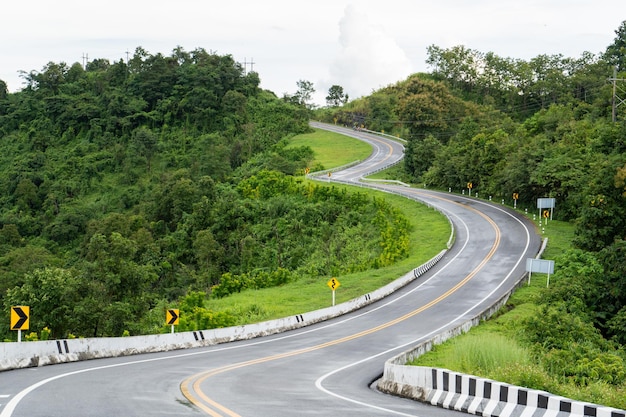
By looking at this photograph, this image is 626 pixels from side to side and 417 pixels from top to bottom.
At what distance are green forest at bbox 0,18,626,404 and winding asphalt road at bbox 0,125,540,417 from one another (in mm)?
5583

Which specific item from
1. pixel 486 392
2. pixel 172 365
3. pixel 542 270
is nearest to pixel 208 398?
pixel 486 392

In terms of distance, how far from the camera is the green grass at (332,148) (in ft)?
314

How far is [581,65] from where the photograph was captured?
4451 inches

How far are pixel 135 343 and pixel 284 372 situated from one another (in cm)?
608

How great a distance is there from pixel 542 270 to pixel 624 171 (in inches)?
268

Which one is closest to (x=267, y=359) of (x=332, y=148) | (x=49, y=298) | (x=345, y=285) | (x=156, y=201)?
(x=49, y=298)

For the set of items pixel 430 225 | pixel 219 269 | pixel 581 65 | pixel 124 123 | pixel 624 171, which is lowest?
pixel 219 269

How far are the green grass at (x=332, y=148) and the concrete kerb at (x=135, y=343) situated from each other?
57.5 metres

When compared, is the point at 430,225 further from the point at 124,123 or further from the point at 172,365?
the point at 124,123

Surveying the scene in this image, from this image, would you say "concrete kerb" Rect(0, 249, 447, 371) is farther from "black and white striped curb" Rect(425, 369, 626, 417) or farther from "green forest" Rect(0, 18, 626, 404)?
"black and white striped curb" Rect(425, 369, 626, 417)

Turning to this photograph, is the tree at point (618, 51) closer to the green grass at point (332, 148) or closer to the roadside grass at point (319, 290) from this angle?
the green grass at point (332, 148)

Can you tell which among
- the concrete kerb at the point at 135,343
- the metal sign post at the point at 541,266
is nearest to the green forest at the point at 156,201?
the concrete kerb at the point at 135,343

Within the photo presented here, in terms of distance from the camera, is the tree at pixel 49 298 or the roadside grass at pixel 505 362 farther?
the tree at pixel 49 298

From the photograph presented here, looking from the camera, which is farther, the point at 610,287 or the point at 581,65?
the point at 581,65
